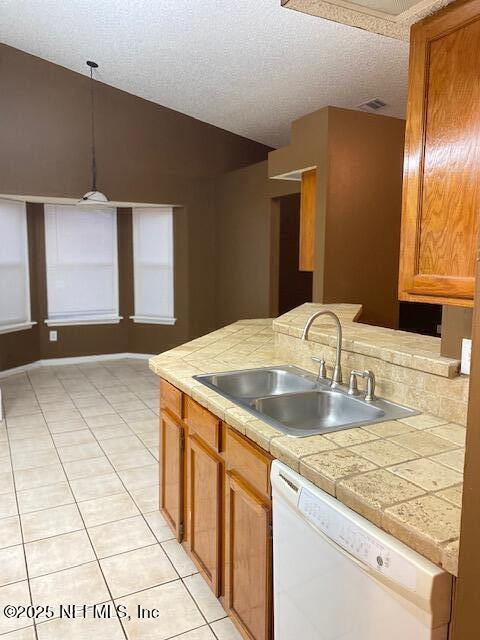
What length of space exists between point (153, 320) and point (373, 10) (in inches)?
227

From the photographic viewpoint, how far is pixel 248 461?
1727 mm

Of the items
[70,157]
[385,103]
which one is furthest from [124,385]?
[385,103]

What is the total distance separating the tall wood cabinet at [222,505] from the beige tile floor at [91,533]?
0.51 ft

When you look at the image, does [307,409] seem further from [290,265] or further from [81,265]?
[81,265]

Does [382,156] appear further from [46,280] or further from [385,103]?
[46,280]

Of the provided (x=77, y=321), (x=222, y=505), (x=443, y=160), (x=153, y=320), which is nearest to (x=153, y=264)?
(x=153, y=320)

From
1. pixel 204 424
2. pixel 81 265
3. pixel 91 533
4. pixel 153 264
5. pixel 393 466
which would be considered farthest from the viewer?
pixel 153 264

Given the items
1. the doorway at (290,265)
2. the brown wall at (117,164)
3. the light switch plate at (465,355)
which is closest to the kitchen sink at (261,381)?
the light switch plate at (465,355)

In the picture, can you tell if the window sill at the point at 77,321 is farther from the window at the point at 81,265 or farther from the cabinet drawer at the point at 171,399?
the cabinet drawer at the point at 171,399

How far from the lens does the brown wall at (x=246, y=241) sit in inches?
225

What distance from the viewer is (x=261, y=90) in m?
5.13

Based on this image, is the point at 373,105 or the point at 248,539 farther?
the point at 373,105

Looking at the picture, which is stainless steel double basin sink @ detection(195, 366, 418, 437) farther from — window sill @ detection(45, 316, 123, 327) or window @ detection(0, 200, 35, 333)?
window sill @ detection(45, 316, 123, 327)

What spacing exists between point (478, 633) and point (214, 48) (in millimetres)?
4808
